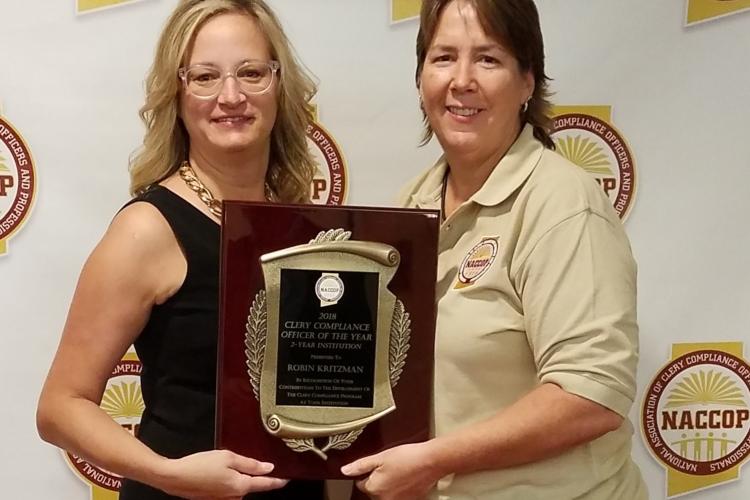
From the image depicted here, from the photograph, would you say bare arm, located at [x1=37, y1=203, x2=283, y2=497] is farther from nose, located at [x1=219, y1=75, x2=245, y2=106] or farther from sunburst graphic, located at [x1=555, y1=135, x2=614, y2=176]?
sunburst graphic, located at [x1=555, y1=135, x2=614, y2=176]

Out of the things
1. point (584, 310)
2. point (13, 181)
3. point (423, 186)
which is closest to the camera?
point (584, 310)

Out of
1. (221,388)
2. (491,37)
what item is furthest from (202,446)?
(491,37)

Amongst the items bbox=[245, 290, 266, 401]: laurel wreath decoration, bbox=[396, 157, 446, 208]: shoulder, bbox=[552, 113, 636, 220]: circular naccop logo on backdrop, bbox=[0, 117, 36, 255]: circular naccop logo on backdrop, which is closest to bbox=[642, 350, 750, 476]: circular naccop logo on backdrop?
bbox=[552, 113, 636, 220]: circular naccop logo on backdrop

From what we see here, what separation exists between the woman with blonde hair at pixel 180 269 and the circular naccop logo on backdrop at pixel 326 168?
264 millimetres

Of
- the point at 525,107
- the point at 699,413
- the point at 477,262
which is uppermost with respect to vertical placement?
the point at 525,107

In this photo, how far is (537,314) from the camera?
89cm

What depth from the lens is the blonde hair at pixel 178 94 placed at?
1.04 meters

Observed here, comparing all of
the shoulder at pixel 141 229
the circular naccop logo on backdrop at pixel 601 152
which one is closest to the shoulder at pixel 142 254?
the shoulder at pixel 141 229

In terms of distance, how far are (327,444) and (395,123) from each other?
0.69 metres

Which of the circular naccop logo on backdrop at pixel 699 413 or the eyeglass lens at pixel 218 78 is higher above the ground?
the eyeglass lens at pixel 218 78

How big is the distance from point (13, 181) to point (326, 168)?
55cm

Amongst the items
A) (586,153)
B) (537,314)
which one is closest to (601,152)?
(586,153)

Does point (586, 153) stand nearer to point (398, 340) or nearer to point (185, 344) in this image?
point (398, 340)

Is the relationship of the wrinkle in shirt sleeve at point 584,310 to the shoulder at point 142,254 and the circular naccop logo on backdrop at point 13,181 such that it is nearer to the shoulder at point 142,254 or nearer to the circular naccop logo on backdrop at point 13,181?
the shoulder at point 142,254
